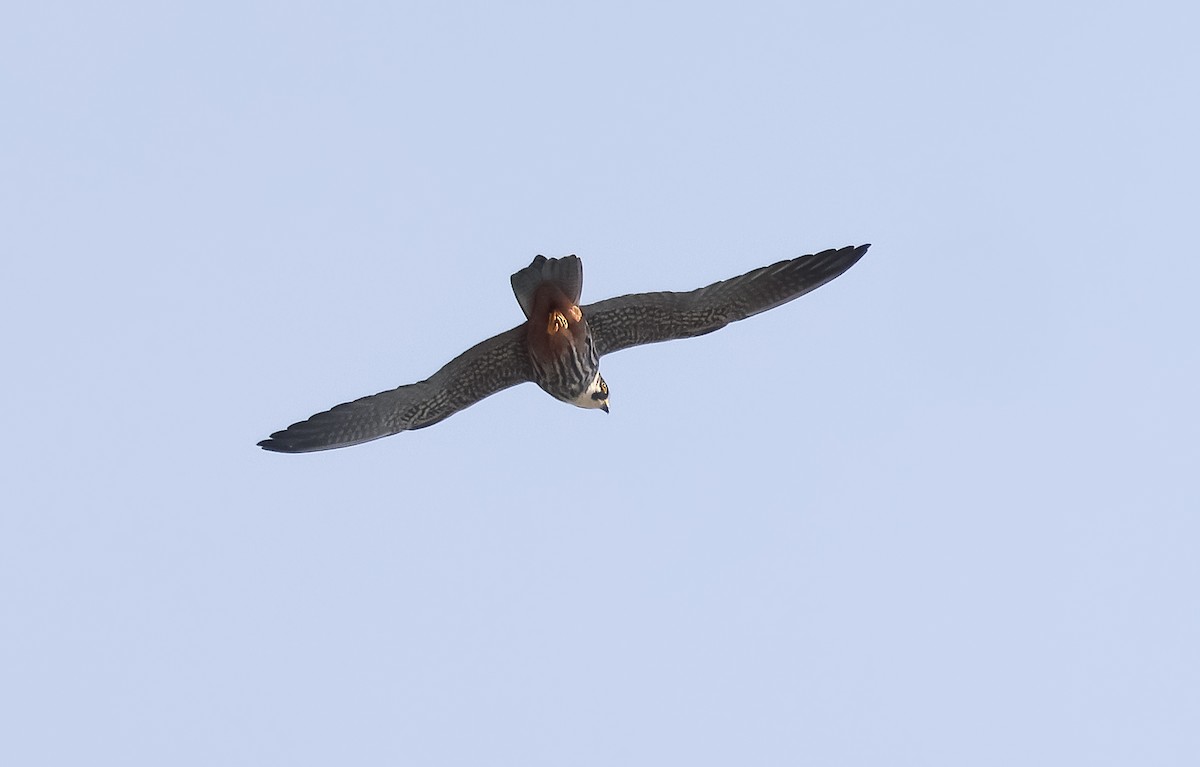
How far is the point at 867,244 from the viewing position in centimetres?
1902

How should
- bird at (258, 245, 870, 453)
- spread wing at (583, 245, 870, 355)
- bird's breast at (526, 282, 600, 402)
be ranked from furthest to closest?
1. spread wing at (583, 245, 870, 355)
2. bird at (258, 245, 870, 453)
3. bird's breast at (526, 282, 600, 402)

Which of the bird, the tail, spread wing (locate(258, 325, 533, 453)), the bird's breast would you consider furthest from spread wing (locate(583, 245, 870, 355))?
spread wing (locate(258, 325, 533, 453))

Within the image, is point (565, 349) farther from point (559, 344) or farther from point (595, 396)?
point (595, 396)

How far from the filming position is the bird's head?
63.0 feet

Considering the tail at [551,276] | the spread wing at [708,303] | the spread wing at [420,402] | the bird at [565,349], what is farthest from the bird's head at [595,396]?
the tail at [551,276]

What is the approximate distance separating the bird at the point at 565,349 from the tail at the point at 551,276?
0.65 ft

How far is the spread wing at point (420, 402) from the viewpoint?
63.1 ft

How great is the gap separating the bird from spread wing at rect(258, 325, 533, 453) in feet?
0.04

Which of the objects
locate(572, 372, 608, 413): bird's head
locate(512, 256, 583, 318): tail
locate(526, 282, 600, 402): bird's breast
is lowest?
locate(572, 372, 608, 413): bird's head

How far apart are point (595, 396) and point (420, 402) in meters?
2.07

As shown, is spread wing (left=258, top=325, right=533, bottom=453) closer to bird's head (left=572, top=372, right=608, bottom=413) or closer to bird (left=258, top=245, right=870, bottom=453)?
bird (left=258, top=245, right=870, bottom=453)

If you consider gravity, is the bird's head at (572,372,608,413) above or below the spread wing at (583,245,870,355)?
below

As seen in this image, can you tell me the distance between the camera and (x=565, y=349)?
18.5 metres

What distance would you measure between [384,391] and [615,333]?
2.79 metres
